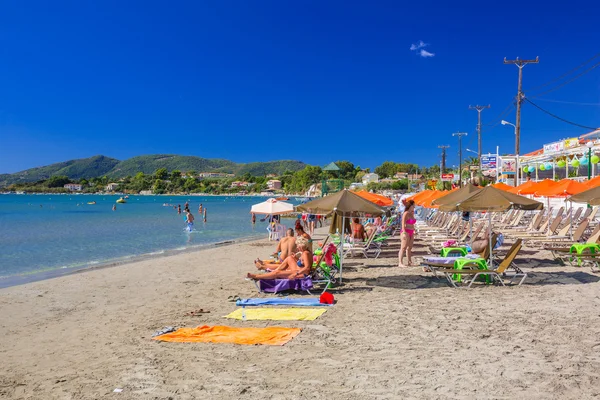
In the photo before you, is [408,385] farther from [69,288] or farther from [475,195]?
[69,288]

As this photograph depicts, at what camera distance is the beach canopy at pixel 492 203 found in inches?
317

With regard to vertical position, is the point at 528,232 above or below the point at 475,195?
below

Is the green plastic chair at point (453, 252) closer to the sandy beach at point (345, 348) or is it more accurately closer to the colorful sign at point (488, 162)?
the sandy beach at point (345, 348)

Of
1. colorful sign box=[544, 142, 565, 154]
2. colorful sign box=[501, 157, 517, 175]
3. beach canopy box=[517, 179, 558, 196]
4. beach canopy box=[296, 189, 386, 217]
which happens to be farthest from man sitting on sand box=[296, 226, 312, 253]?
colorful sign box=[501, 157, 517, 175]

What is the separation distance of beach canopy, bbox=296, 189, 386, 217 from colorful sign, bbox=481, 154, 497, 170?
37616 mm

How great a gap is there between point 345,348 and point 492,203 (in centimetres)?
442

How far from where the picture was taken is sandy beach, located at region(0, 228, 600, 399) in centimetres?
397

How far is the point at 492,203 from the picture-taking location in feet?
26.5

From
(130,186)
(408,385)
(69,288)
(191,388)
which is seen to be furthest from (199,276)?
(130,186)

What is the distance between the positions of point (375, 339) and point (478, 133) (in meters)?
46.9

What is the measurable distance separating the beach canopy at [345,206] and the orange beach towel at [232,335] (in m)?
2.64

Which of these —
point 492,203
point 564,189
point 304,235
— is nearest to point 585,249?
point 492,203

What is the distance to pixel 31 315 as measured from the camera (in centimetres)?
774

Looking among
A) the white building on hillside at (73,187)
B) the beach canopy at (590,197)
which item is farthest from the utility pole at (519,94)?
the white building on hillside at (73,187)
